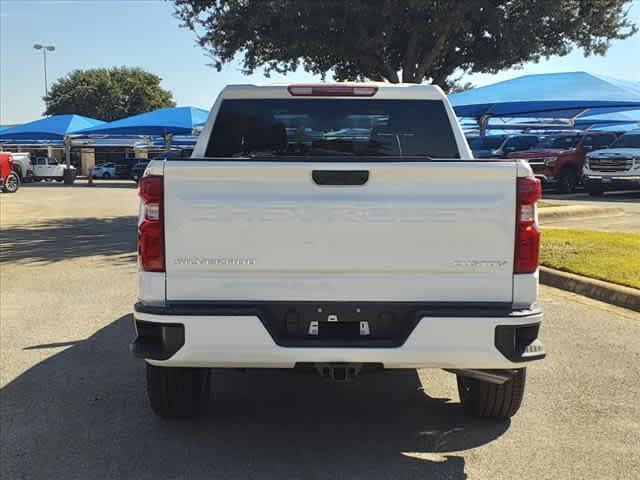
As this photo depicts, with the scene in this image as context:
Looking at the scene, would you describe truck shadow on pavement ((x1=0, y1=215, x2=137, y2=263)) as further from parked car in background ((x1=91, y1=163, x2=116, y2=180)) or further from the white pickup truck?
parked car in background ((x1=91, y1=163, x2=116, y2=180))

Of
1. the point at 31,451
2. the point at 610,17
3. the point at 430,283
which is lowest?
the point at 31,451

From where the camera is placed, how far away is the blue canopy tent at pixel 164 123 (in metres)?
32.4

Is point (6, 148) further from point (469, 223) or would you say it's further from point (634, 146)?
point (469, 223)

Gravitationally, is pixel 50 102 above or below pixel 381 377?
above

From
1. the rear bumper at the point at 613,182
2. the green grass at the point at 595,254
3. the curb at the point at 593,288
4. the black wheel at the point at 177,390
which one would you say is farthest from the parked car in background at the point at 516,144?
the black wheel at the point at 177,390

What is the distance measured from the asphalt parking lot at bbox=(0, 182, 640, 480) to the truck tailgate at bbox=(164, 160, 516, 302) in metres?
0.96

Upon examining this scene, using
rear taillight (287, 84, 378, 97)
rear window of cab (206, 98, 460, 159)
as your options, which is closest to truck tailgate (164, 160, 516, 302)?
rear taillight (287, 84, 378, 97)

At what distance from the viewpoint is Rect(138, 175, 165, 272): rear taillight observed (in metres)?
3.34

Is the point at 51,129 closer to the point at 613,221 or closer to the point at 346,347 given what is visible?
the point at 613,221

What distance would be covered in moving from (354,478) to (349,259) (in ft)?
3.62

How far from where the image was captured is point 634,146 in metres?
20.8

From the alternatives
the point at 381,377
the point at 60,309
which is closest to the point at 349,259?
the point at 381,377

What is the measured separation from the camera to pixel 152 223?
11.0 feet

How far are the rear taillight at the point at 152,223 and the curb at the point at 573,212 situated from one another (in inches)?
455
